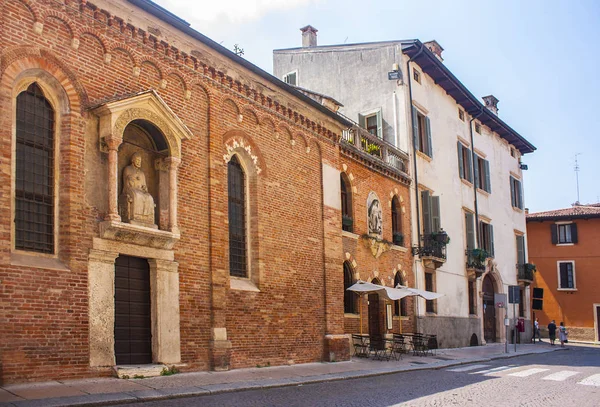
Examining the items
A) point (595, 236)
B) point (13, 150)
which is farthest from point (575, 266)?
point (13, 150)

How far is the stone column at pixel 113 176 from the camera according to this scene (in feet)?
41.6

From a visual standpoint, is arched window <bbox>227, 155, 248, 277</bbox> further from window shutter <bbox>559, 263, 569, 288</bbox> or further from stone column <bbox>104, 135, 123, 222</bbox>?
window shutter <bbox>559, 263, 569, 288</bbox>

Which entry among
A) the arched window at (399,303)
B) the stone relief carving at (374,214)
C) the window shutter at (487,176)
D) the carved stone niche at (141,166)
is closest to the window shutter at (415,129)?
the stone relief carving at (374,214)

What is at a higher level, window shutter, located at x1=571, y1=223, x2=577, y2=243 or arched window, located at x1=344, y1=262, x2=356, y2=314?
window shutter, located at x1=571, y1=223, x2=577, y2=243

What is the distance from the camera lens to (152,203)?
1365 centimetres

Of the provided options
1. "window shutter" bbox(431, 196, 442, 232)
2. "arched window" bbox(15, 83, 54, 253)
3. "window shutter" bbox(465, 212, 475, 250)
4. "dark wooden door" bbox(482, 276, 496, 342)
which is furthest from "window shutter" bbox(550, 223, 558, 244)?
"arched window" bbox(15, 83, 54, 253)

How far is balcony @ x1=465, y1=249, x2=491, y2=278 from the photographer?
31.7 meters

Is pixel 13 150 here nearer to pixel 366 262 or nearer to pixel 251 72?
pixel 251 72

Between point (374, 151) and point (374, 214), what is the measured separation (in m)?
2.63

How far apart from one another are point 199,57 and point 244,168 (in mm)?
3100

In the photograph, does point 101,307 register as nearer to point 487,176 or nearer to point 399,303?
point 399,303

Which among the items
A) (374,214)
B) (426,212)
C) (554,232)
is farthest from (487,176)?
(554,232)

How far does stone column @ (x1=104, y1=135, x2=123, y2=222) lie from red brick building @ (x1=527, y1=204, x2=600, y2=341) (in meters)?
39.4

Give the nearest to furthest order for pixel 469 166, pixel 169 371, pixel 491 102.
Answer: pixel 169 371, pixel 469 166, pixel 491 102
